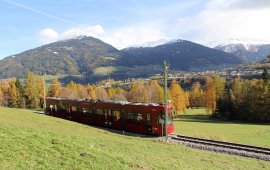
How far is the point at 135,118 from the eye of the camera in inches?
1658

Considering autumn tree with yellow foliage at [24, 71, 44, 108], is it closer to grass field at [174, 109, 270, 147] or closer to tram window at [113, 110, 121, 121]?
grass field at [174, 109, 270, 147]

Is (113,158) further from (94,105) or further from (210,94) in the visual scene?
(210,94)

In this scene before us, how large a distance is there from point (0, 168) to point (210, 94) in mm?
101566

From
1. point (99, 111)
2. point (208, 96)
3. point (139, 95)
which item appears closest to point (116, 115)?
point (99, 111)

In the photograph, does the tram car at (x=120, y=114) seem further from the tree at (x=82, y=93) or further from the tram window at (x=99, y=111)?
the tree at (x=82, y=93)

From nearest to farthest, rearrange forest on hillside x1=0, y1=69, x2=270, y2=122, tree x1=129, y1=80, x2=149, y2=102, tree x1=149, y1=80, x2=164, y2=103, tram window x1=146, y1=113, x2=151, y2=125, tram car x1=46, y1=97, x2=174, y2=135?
tram car x1=46, y1=97, x2=174, y2=135 < tram window x1=146, y1=113, x2=151, y2=125 < forest on hillside x1=0, y1=69, x2=270, y2=122 < tree x1=149, y1=80, x2=164, y2=103 < tree x1=129, y1=80, x2=149, y2=102

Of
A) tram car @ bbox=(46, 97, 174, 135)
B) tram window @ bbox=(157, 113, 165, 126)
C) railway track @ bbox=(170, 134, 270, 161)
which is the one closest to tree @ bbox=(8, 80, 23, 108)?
tram car @ bbox=(46, 97, 174, 135)

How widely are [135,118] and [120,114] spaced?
118 inches

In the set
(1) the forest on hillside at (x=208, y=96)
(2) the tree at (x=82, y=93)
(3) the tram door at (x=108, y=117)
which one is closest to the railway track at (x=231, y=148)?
(3) the tram door at (x=108, y=117)

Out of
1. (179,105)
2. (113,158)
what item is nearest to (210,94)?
(179,105)

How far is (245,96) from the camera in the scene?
97625 mm

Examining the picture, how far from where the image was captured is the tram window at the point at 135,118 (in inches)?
1629

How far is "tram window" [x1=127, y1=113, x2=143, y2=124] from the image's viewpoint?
41.4 metres

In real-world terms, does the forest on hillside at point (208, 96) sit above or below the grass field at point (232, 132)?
above
